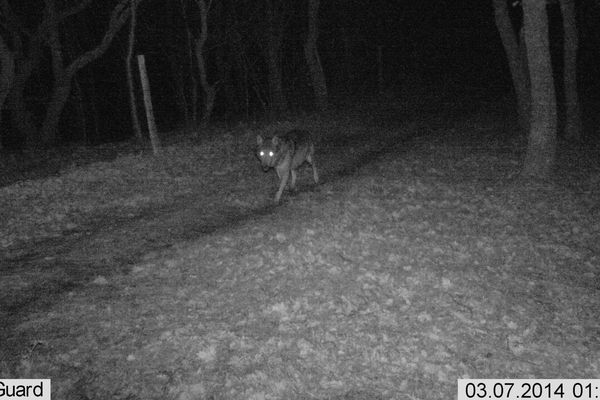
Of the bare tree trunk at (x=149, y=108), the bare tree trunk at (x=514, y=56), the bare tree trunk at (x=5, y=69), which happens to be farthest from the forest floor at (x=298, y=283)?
the bare tree trunk at (x=5, y=69)

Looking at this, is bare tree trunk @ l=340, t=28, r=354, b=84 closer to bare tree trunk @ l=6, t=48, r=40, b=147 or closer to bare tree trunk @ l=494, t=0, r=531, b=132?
bare tree trunk @ l=494, t=0, r=531, b=132

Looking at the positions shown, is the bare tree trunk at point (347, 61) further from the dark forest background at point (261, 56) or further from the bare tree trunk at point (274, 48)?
the bare tree trunk at point (274, 48)

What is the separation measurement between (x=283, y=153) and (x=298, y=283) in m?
4.92

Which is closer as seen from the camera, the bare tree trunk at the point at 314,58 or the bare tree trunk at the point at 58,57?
the bare tree trunk at the point at 58,57

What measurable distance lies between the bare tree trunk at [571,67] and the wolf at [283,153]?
10457mm

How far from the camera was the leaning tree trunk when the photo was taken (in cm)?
1287

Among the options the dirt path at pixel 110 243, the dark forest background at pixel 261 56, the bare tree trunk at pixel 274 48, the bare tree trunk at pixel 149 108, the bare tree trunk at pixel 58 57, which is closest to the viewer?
the dirt path at pixel 110 243

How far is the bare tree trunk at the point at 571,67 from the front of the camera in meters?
17.4

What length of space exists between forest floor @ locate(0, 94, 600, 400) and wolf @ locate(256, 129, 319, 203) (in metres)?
0.56

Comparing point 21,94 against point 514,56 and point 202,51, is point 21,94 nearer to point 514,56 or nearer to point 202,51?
point 202,51

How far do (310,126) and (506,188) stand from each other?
35.6 feet

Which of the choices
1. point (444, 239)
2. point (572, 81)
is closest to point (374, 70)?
point (572, 81)

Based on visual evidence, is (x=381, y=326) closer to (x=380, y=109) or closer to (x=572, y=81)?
(x=572, y=81)

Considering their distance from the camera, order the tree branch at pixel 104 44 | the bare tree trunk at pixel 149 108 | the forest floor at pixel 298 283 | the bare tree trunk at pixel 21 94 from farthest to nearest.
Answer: the bare tree trunk at pixel 21 94 < the tree branch at pixel 104 44 < the bare tree trunk at pixel 149 108 < the forest floor at pixel 298 283
